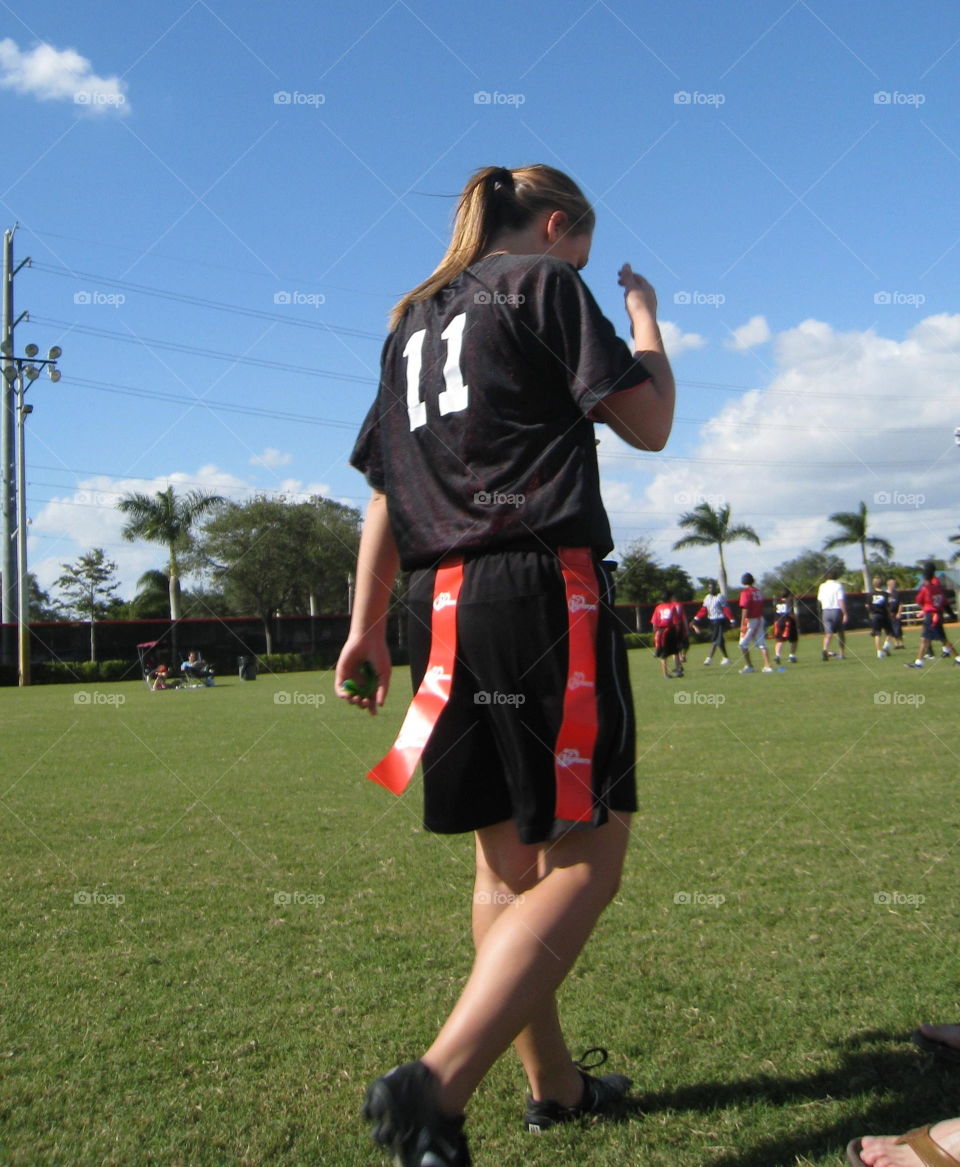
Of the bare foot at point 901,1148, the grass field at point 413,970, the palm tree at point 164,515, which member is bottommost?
the grass field at point 413,970

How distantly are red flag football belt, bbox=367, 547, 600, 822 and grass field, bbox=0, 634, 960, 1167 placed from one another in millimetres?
729

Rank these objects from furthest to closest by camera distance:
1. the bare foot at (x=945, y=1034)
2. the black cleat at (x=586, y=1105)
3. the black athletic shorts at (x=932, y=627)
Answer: the black athletic shorts at (x=932, y=627) → the bare foot at (x=945, y=1034) → the black cleat at (x=586, y=1105)

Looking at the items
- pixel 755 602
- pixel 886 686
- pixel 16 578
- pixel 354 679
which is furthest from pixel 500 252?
pixel 16 578

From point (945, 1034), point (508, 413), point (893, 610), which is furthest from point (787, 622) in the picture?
point (508, 413)

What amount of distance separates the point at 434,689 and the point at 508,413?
1.77 ft

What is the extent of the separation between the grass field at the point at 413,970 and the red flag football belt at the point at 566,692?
2.39ft

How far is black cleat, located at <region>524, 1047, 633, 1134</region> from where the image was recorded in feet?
6.79

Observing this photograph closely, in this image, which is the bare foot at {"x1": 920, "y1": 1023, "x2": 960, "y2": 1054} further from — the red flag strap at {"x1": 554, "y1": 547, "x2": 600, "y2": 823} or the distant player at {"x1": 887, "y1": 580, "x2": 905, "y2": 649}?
the distant player at {"x1": 887, "y1": 580, "x2": 905, "y2": 649}

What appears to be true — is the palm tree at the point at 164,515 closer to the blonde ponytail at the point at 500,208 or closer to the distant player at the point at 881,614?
the distant player at the point at 881,614

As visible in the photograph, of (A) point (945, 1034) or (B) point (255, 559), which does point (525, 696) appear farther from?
(B) point (255, 559)

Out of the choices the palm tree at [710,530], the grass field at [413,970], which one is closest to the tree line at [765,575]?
the palm tree at [710,530]

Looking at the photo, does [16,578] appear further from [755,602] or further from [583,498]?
[583,498]

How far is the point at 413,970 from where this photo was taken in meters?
3.04

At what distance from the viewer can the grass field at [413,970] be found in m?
2.07
